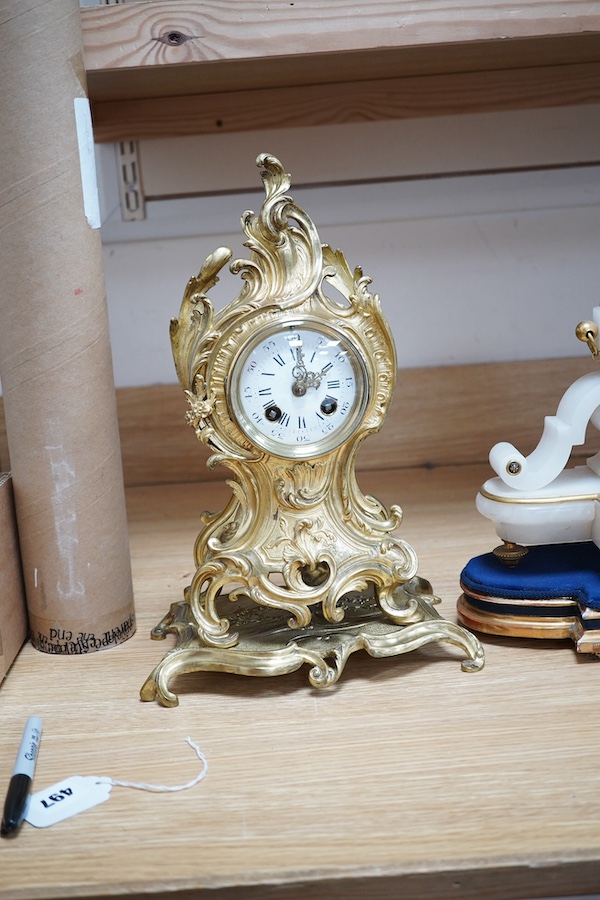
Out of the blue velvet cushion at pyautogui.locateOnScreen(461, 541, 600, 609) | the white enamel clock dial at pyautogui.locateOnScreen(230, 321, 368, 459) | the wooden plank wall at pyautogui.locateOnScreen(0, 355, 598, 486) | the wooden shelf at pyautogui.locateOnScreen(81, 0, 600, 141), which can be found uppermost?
the wooden shelf at pyautogui.locateOnScreen(81, 0, 600, 141)

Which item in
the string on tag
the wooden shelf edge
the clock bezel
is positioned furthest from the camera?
the wooden shelf edge

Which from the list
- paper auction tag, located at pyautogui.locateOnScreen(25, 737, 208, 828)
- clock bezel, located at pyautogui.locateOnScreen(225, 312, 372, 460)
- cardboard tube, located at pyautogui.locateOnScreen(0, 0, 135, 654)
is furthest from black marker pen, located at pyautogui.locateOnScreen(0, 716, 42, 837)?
clock bezel, located at pyautogui.locateOnScreen(225, 312, 372, 460)

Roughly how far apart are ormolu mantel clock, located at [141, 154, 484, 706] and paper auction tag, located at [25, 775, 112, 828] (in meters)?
0.13

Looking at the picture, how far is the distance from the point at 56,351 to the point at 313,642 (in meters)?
0.38

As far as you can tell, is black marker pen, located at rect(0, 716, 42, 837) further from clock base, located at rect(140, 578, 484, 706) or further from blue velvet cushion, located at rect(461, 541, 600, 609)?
blue velvet cushion, located at rect(461, 541, 600, 609)

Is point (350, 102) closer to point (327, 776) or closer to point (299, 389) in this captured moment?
point (299, 389)

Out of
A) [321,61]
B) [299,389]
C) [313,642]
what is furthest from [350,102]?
[313,642]

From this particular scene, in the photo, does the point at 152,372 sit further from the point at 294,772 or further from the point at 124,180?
the point at 294,772

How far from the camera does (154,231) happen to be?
1.45 meters

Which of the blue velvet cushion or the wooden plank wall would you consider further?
the wooden plank wall

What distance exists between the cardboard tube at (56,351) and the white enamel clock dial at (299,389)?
18cm

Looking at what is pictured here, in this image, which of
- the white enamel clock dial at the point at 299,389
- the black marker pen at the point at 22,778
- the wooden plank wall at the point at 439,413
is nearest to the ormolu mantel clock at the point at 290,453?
the white enamel clock dial at the point at 299,389

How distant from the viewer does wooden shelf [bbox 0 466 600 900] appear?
0.65 meters

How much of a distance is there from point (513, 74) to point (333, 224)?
0.34 meters
